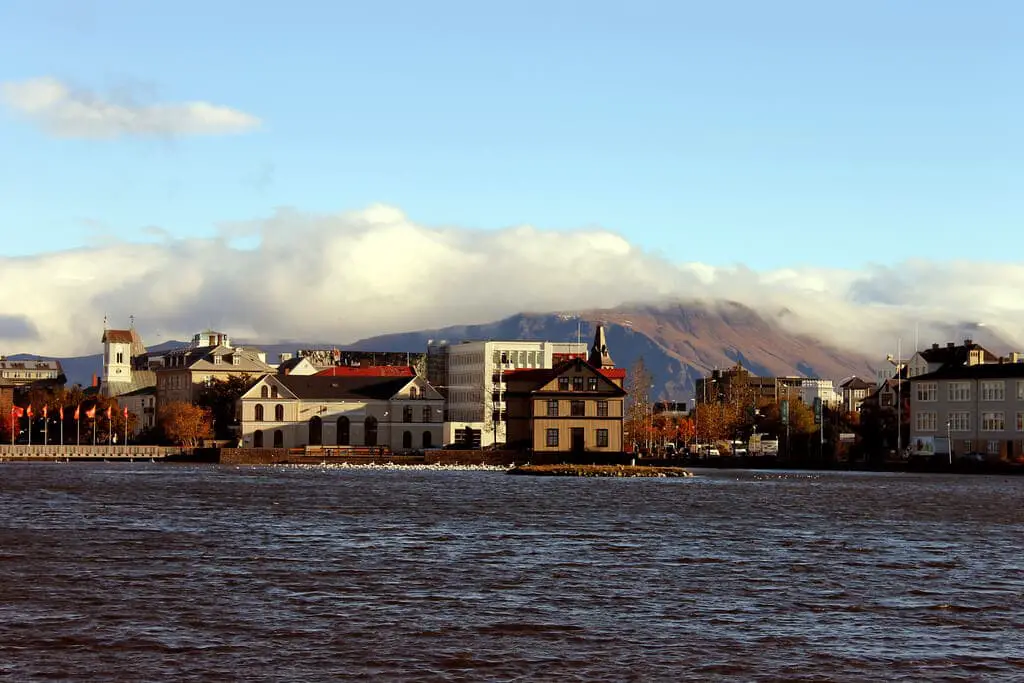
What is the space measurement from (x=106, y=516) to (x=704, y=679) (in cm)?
4130

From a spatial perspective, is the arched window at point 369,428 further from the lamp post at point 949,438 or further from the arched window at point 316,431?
the lamp post at point 949,438

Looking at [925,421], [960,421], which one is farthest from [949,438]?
[925,421]

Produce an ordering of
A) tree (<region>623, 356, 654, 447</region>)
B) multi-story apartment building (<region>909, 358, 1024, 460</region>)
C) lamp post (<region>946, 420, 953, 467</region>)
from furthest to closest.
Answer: tree (<region>623, 356, 654, 447</region>) → lamp post (<region>946, 420, 953, 467</region>) → multi-story apartment building (<region>909, 358, 1024, 460</region>)

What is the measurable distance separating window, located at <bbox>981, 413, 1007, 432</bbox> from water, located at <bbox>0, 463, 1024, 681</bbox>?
278 feet

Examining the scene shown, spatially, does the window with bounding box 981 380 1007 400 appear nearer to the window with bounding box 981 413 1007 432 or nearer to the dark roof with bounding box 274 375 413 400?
the window with bounding box 981 413 1007 432

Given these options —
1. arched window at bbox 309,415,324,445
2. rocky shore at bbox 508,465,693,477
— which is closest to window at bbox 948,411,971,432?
rocky shore at bbox 508,465,693,477

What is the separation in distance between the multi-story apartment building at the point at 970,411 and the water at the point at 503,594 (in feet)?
276

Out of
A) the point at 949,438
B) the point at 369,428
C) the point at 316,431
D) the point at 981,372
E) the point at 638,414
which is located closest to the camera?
the point at 981,372

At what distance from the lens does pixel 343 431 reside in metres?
190

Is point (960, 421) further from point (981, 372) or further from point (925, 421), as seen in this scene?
point (925, 421)

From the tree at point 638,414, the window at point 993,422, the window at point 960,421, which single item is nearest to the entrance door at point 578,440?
the window at point 960,421

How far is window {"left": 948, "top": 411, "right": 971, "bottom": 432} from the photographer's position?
15562cm

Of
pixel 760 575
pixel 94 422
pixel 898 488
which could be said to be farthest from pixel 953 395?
pixel 760 575

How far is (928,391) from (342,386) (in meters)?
69.8
